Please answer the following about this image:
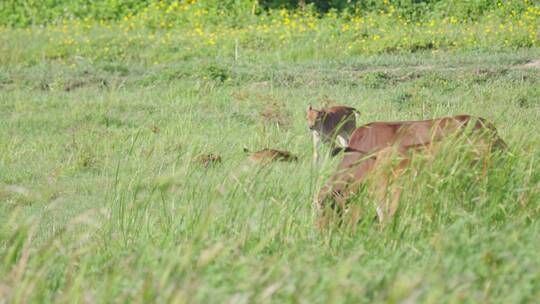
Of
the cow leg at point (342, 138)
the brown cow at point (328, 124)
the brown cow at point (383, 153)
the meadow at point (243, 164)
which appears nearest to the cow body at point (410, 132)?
the brown cow at point (383, 153)

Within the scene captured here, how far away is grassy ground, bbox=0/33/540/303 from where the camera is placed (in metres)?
4.45

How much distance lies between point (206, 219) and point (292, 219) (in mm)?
965

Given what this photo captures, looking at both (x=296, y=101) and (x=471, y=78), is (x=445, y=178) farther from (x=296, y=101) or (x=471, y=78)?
(x=471, y=78)

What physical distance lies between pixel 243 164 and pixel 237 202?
170 centimetres

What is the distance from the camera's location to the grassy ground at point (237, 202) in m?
4.45

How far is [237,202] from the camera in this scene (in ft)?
19.0

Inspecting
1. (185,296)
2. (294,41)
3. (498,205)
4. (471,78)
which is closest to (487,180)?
(498,205)

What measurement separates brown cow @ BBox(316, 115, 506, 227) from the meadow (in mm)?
101

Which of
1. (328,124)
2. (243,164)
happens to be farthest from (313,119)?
(243,164)

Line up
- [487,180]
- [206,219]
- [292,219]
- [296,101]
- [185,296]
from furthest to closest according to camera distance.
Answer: [296,101] → [487,180] → [292,219] → [206,219] → [185,296]

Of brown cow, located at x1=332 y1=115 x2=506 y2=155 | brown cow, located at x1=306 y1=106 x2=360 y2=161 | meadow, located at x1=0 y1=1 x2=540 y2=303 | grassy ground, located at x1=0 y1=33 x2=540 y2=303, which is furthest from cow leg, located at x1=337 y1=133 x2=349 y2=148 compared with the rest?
brown cow, located at x1=332 y1=115 x2=506 y2=155

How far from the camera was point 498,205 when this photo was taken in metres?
5.89

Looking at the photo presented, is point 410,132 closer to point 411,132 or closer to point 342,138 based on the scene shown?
point 411,132

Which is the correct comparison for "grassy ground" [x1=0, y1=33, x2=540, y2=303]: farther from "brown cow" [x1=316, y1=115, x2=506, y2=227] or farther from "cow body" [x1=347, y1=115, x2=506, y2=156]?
"cow body" [x1=347, y1=115, x2=506, y2=156]
